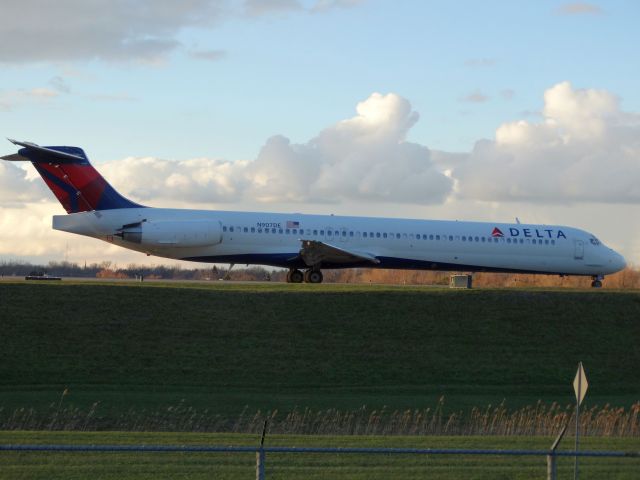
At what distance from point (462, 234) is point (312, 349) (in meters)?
14.8

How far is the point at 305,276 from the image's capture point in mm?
41125

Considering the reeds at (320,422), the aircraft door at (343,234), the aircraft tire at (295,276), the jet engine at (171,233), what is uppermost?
the aircraft door at (343,234)

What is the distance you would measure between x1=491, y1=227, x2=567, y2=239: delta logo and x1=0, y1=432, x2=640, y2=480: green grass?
25355mm

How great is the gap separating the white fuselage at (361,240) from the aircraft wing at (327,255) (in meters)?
0.37

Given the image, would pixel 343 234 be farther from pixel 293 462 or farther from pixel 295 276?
pixel 293 462

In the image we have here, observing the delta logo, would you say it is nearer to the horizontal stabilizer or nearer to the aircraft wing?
the aircraft wing

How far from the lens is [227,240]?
129ft

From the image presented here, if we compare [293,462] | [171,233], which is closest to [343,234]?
[171,233]

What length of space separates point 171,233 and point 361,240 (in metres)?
8.18

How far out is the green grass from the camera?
43.7 feet

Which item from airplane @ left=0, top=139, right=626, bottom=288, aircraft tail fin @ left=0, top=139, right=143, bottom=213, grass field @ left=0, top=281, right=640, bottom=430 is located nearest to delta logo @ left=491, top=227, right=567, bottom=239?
airplane @ left=0, top=139, right=626, bottom=288

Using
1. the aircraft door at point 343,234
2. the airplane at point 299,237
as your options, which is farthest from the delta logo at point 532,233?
the aircraft door at point 343,234

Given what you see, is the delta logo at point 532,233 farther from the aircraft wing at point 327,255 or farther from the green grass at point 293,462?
the green grass at point 293,462

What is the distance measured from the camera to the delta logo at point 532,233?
139 ft
